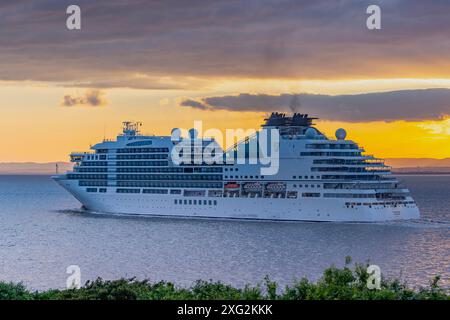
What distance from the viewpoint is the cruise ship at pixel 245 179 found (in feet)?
239

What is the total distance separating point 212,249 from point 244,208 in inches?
851

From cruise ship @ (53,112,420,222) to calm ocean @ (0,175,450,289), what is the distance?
232 centimetres

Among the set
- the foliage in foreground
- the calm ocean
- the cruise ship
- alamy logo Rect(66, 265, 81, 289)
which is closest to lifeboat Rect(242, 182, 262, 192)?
the cruise ship

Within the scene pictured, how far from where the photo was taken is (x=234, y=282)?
138ft

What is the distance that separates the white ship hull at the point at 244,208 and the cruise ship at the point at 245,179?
0.09 m

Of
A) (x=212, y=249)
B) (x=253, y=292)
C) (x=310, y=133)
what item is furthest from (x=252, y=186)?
(x=253, y=292)

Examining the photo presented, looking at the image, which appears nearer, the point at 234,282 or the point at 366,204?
the point at 234,282

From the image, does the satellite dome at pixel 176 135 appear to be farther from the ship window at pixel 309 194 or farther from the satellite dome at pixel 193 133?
the ship window at pixel 309 194

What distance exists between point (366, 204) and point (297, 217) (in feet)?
20.7

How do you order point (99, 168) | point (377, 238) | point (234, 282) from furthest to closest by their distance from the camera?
point (99, 168), point (377, 238), point (234, 282)

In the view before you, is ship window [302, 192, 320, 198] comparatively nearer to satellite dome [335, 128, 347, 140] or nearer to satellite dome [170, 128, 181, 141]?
satellite dome [335, 128, 347, 140]

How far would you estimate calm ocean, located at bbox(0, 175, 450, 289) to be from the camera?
45.0m
